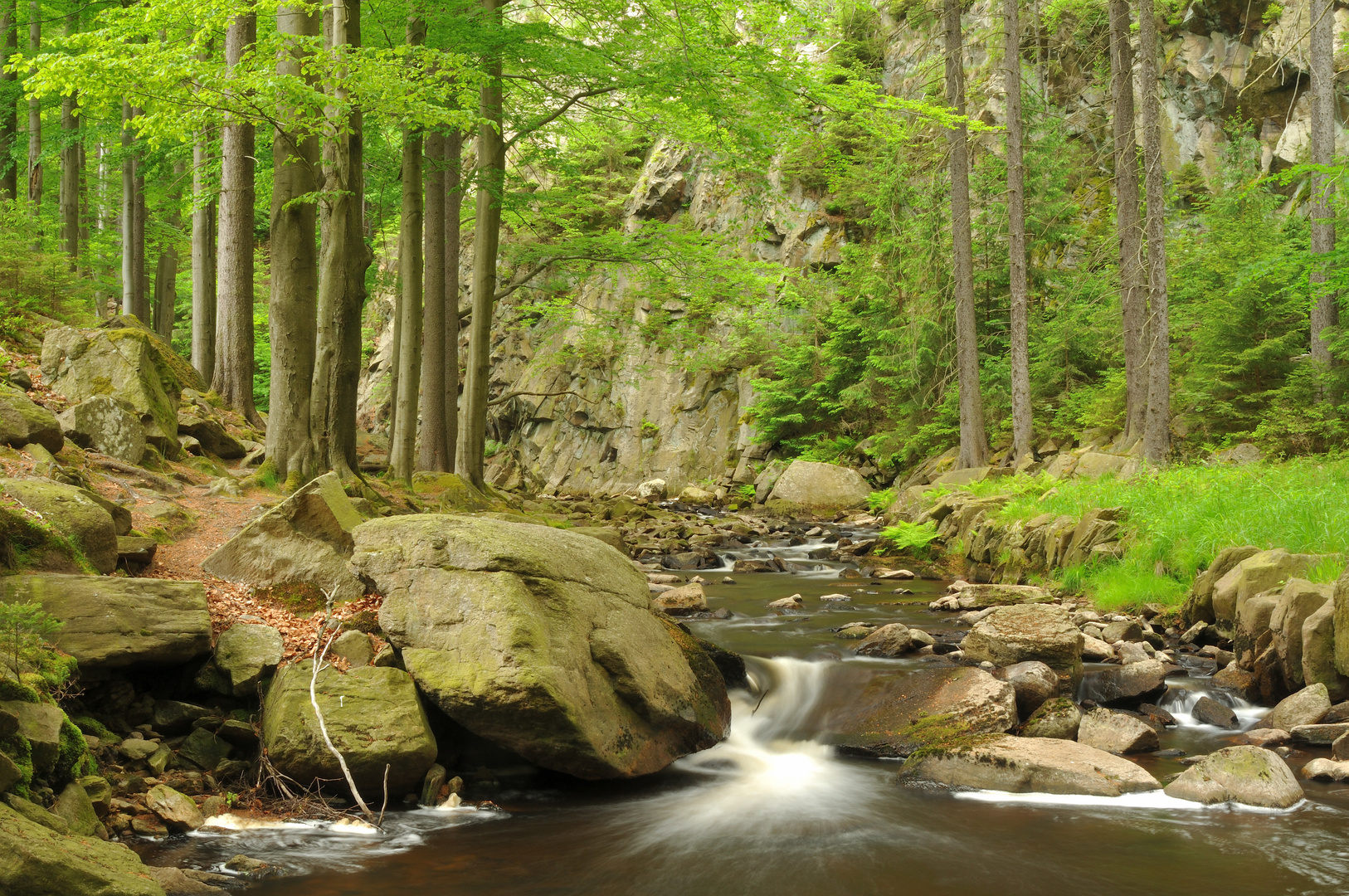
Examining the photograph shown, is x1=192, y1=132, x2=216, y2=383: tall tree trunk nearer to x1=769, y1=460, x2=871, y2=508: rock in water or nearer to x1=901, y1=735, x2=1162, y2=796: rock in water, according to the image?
x1=901, y1=735, x2=1162, y2=796: rock in water

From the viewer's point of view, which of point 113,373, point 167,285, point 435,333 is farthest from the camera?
point 167,285

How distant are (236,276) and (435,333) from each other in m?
3.13

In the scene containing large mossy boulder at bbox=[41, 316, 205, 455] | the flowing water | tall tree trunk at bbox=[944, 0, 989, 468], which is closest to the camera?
the flowing water

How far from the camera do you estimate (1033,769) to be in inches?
218

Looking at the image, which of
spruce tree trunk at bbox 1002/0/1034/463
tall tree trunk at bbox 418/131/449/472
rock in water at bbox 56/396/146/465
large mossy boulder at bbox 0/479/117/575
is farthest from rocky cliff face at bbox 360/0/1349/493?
large mossy boulder at bbox 0/479/117/575

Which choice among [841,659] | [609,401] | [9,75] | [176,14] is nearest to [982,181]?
[609,401]

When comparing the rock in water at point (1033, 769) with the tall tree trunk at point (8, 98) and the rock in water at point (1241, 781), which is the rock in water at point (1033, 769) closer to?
the rock in water at point (1241, 781)

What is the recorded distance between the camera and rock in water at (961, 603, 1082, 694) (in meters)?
7.19

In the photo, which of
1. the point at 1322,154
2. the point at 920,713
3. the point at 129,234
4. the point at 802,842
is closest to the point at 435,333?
the point at 129,234

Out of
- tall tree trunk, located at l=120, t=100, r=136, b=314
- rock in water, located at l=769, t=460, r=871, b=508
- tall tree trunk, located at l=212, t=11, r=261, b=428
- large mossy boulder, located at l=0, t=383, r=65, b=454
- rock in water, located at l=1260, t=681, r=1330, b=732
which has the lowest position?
rock in water, located at l=1260, t=681, r=1330, b=732

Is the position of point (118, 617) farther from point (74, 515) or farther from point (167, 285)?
point (167, 285)

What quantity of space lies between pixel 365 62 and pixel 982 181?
19523 mm

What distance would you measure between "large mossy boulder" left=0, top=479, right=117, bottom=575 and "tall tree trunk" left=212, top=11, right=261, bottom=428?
744cm

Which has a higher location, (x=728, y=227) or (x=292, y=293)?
(x=728, y=227)
